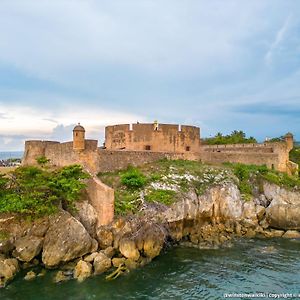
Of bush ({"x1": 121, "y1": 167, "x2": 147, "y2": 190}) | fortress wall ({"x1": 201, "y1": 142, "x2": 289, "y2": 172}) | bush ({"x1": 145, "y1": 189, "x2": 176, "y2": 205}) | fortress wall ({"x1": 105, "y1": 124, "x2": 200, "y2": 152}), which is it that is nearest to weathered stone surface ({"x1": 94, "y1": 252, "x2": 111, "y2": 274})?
bush ({"x1": 145, "y1": 189, "x2": 176, "y2": 205})

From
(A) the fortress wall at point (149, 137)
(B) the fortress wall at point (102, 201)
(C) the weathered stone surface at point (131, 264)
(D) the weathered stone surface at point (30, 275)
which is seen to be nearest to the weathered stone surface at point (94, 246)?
(B) the fortress wall at point (102, 201)

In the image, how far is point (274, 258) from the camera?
65.3ft

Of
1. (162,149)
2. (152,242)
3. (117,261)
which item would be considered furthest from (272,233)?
(117,261)

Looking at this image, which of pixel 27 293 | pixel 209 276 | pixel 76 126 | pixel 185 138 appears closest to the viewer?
pixel 27 293

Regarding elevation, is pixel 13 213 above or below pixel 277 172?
below

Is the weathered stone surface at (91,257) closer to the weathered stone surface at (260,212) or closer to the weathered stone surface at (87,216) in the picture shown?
the weathered stone surface at (87,216)

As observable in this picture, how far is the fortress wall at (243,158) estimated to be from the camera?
101ft

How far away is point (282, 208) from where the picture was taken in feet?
86.7

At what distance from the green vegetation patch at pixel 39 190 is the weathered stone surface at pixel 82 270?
355 cm

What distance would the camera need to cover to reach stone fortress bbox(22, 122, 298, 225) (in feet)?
78.3

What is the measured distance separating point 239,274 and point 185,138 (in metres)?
15.6

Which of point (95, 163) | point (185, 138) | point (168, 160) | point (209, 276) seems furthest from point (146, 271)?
point (185, 138)

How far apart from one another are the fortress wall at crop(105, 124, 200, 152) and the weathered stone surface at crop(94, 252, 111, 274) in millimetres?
13316

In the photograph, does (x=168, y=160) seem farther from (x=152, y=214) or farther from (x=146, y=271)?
(x=146, y=271)
